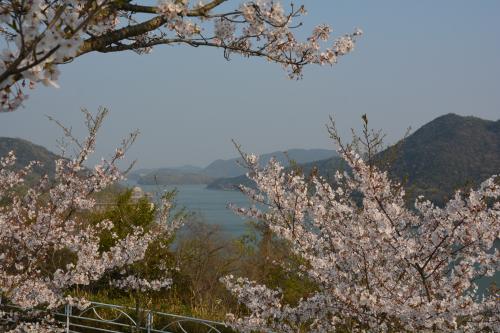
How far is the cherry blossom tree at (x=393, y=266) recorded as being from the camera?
3781 millimetres

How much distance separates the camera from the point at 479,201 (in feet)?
12.5

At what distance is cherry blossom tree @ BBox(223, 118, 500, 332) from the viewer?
3781 mm

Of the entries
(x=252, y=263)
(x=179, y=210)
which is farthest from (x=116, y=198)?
(x=252, y=263)

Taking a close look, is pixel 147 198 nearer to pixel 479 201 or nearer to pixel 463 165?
pixel 479 201

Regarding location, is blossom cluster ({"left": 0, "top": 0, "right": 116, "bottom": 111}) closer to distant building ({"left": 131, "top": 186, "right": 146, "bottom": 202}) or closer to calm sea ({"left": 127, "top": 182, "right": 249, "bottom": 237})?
calm sea ({"left": 127, "top": 182, "right": 249, "bottom": 237})

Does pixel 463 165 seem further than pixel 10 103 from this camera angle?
Yes

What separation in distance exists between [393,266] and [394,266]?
11 mm

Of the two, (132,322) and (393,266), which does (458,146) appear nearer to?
(132,322)

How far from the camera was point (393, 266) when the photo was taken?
4.61 meters

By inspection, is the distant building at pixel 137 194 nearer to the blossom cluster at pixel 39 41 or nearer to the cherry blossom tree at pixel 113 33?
the cherry blossom tree at pixel 113 33

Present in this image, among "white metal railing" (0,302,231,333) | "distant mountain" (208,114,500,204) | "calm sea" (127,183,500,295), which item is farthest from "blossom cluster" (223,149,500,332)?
"distant mountain" (208,114,500,204)

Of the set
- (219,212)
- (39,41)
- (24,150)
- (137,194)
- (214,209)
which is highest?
(24,150)

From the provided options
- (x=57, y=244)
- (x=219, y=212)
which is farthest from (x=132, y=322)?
(x=219, y=212)

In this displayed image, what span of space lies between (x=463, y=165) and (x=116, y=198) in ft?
107
